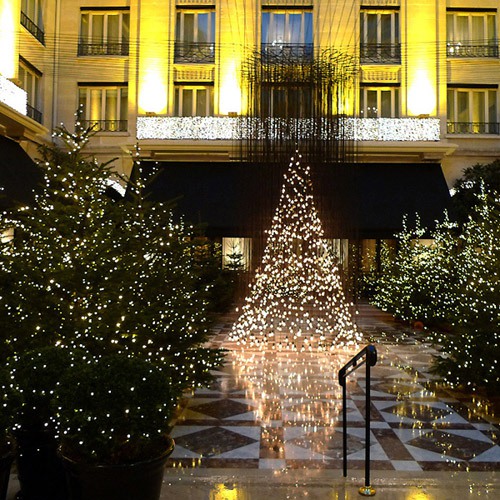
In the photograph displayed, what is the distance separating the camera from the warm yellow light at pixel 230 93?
20.1 meters

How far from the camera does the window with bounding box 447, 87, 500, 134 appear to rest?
2062 centimetres

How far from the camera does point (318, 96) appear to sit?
1164 centimetres

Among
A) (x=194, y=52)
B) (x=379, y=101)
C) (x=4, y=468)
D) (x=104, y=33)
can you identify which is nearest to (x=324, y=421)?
(x=4, y=468)

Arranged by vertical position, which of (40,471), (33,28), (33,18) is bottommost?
(40,471)

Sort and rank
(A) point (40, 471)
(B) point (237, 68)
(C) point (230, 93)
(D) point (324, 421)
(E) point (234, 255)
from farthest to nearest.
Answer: (C) point (230, 93)
(B) point (237, 68)
(E) point (234, 255)
(D) point (324, 421)
(A) point (40, 471)

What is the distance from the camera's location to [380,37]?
20.9 metres

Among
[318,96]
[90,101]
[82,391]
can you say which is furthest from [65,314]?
[90,101]

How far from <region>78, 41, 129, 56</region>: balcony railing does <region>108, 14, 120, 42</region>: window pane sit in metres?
0.24

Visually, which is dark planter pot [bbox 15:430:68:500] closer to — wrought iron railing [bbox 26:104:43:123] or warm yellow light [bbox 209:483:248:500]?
warm yellow light [bbox 209:483:248:500]

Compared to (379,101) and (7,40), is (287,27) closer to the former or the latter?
(379,101)

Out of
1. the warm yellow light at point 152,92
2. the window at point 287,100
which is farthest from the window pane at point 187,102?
the window at point 287,100

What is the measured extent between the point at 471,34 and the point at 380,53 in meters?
3.28

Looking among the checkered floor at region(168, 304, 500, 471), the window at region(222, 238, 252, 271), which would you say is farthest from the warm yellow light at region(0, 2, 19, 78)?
the checkered floor at region(168, 304, 500, 471)

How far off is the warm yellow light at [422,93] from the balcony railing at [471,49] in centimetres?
132
